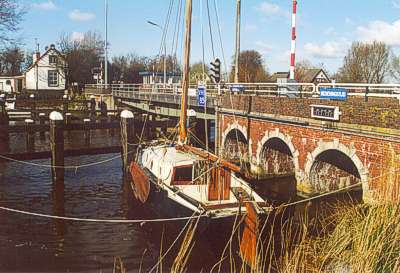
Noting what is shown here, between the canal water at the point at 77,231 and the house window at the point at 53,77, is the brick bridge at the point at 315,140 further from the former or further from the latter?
the house window at the point at 53,77

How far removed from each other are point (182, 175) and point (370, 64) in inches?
1865

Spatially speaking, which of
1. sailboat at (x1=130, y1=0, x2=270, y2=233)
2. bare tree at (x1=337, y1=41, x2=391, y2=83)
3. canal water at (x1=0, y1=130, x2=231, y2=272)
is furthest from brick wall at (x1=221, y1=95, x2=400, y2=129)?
bare tree at (x1=337, y1=41, x2=391, y2=83)

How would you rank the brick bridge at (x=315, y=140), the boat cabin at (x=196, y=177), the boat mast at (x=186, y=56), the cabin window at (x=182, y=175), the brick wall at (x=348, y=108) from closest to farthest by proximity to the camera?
the boat cabin at (x=196, y=177) → the brick wall at (x=348, y=108) → the cabin window at (x=182, y=175) → the brick bridge at (x=315, y=140) → the boat mast at (x=186, y=56)

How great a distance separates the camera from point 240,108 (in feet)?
73.5

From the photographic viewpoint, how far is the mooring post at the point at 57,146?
18859 mm

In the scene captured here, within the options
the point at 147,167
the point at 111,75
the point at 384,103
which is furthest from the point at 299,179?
the point at 111,75

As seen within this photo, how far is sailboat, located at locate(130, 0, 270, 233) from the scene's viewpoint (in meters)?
11.1

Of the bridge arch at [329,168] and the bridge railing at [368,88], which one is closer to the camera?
the bridge railing at [368,88]

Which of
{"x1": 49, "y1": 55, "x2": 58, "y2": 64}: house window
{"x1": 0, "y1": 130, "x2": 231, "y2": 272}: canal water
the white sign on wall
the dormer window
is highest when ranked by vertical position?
{"x1": 49, "y1": 55, "x2": 58, "y2": 64}: house window

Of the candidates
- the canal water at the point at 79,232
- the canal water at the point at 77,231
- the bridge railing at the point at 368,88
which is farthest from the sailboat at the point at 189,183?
the bridge railing at the point at 368,88

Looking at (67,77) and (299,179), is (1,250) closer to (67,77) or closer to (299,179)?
(299,179)

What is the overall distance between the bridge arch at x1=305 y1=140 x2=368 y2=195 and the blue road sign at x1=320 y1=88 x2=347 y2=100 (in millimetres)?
1731

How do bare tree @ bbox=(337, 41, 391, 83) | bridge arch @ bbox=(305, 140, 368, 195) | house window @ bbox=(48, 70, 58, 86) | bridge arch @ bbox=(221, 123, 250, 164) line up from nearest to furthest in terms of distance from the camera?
bridge arch @ bbox=(305, 140, 368, 195) < bridge arch @ bbox=(221, 123, 250, 164) < bare tree @ bbox=(337, 41, 391, 83) < house window @ bbox=(48, 70, 58, 86)

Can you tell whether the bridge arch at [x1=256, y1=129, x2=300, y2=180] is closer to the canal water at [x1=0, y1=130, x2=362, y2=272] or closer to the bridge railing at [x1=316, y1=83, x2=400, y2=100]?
the canal water at [x1=0, y1=130, x2=362, y2=272]
